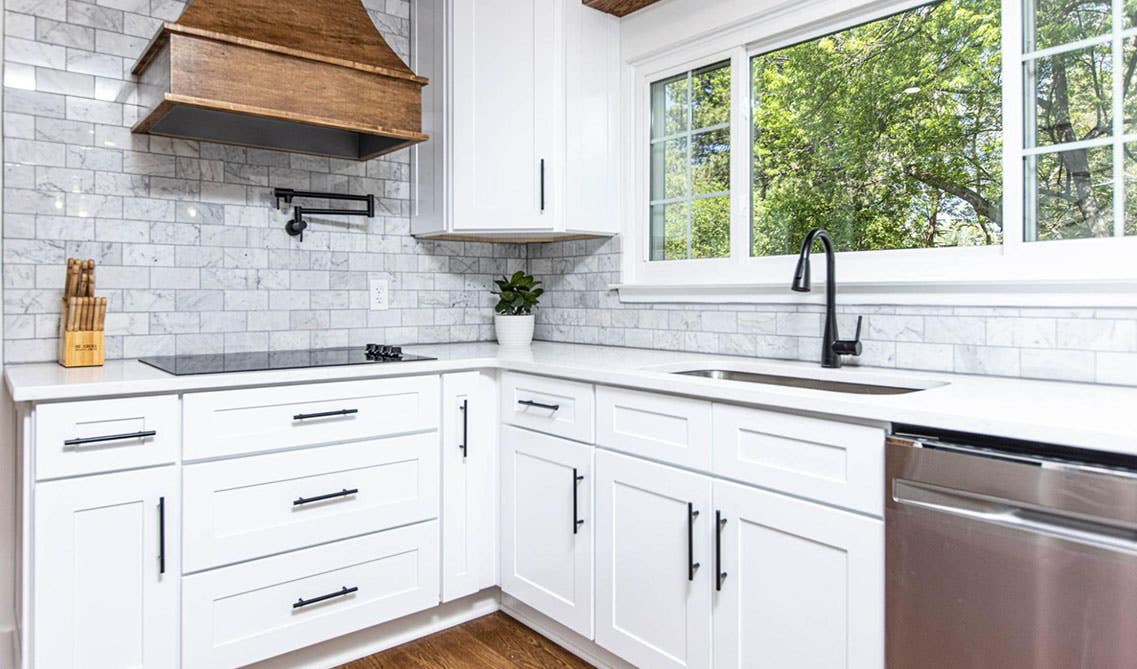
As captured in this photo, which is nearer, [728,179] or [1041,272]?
[1041,272]

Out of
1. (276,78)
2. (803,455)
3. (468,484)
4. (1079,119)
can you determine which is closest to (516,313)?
(468,484)

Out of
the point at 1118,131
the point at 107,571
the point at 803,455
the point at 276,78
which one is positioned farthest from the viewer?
the point at 276,78

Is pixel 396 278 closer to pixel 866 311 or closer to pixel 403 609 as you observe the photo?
pixel 403 609

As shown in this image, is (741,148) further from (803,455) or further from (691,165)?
(803,455)

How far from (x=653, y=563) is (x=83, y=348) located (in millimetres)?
1682

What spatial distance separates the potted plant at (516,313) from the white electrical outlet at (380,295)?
47cm

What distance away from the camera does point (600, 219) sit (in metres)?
2.68

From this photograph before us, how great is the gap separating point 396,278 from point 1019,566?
232 centimetres

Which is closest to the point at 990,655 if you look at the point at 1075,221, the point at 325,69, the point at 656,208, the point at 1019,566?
the point at 1019,566

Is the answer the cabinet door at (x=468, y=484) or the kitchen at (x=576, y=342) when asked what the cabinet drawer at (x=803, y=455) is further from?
the cabinet door at (x=468, y=484)

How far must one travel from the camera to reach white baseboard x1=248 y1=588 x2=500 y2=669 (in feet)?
6.82

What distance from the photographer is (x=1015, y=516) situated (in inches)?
44.4

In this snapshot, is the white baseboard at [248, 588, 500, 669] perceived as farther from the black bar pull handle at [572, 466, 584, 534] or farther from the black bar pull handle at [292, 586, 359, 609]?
the black bar pull handle at [572, 466, 584, 534]

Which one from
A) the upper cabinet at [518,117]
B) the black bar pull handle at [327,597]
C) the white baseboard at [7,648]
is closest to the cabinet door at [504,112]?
the upper cabinet at [518,117]
